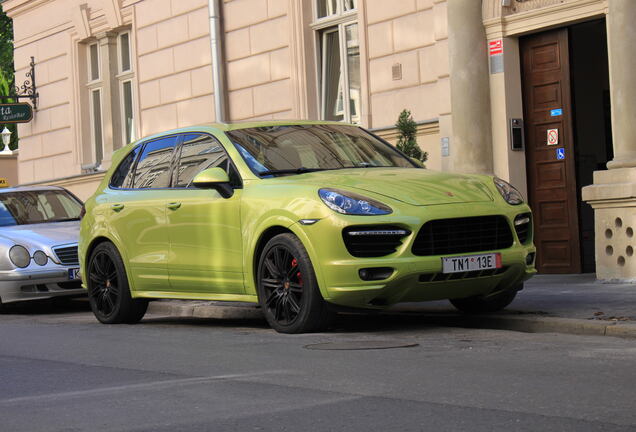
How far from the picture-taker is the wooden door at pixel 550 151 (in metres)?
14.2

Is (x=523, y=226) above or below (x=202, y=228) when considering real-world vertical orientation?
below

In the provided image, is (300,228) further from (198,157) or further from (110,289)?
(110,289)

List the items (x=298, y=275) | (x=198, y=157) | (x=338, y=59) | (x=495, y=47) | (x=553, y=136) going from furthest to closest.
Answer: (x=338, y=59) → (x=495, y=47) → (x=553, y=136) → (x=198, y=157) → (x=298, y=275)

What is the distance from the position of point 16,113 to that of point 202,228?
1514 cm

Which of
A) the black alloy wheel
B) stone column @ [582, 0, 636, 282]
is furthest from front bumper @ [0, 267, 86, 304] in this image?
stone column @ [582, 0, 636, 282]

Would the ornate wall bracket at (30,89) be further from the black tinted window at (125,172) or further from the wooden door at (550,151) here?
the black tinted window at (125,172)

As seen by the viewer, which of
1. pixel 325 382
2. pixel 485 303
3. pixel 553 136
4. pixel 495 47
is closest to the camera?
pixel 325 382

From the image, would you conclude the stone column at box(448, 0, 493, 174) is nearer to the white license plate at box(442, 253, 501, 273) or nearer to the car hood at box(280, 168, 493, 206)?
the car hood at box(280, 168, 493, 206)

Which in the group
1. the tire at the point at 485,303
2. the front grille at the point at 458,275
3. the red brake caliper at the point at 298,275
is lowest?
the tire at the point at 485,303

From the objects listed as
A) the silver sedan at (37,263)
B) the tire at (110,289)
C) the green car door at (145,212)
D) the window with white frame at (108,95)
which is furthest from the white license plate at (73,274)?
the window with white frame at (108,95)

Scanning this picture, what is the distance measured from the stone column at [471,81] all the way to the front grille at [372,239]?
6091mm

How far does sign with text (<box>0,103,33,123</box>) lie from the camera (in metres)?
23.8

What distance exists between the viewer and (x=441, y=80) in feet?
50.3

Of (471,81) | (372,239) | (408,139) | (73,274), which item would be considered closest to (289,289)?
(372,239)
